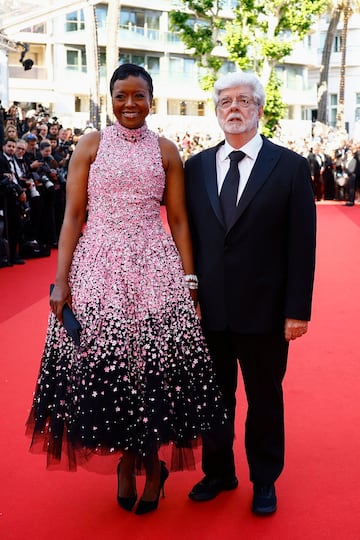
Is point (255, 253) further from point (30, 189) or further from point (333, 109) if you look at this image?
point (333, 109)

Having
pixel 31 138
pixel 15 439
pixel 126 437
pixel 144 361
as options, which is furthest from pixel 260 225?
pixel 31 138

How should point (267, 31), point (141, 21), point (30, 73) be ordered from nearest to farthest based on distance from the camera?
point (267, 31) < point (30, 73) < point (141, 21)

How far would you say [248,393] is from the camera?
3.09m

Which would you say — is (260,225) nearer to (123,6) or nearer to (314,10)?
(314,10)

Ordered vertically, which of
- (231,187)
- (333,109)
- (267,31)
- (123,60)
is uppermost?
(123,60)

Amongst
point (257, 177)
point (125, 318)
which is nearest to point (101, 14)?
point (257, 177)

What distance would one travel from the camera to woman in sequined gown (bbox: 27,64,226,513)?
2826 mm

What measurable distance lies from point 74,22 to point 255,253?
127 ft

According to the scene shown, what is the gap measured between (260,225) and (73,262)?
29.3 inches

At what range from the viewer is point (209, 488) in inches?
124

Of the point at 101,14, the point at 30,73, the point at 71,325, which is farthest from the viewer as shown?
the point at 30,73

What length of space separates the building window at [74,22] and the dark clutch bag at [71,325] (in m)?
38.5

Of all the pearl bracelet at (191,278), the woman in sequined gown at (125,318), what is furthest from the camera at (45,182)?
the pearl bracelet at (191,278)

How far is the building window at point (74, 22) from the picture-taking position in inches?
1535
